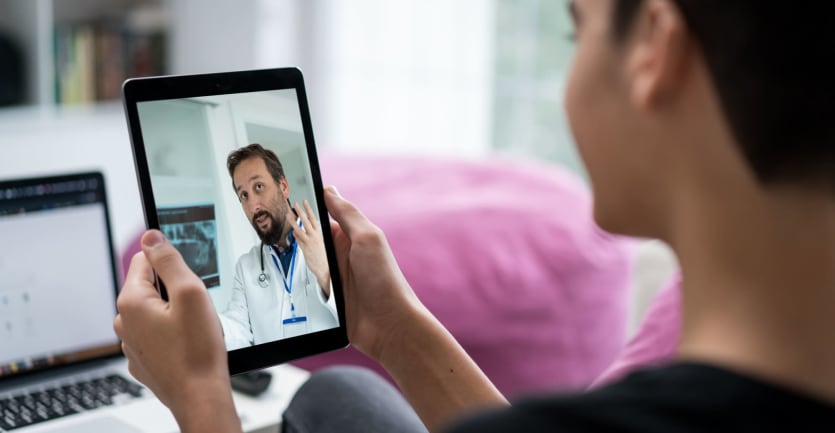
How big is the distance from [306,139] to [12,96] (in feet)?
8.13

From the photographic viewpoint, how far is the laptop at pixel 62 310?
1075 mm

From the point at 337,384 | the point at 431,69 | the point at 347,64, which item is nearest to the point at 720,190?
the point at 337,384

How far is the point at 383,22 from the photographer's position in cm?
350

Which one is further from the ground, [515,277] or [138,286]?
[138,286]

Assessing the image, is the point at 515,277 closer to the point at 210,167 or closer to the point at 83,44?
the point at 210,167

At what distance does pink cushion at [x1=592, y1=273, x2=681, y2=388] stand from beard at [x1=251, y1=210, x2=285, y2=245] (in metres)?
0.40

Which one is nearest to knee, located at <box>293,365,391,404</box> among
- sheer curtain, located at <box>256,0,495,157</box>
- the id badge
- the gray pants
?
the gray pants

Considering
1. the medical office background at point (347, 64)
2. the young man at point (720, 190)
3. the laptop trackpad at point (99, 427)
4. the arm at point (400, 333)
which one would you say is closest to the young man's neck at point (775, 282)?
the young man at point (720, 190)

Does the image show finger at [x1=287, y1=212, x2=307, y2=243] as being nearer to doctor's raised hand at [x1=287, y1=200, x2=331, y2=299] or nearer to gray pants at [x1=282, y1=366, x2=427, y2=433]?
doctor's raised hand at [x1=287, y1=200, x2=331, y2=299]

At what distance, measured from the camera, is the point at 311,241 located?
0.95 m

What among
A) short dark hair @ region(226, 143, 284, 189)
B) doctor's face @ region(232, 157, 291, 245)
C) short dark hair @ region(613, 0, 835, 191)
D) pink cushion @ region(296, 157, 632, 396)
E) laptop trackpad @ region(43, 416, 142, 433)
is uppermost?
short dark hair @ region(613, 0, 835, 191)

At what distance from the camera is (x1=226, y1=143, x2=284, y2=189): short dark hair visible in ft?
3.00

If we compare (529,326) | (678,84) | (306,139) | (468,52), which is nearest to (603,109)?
(678,84)

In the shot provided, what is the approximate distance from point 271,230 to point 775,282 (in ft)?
1.60
